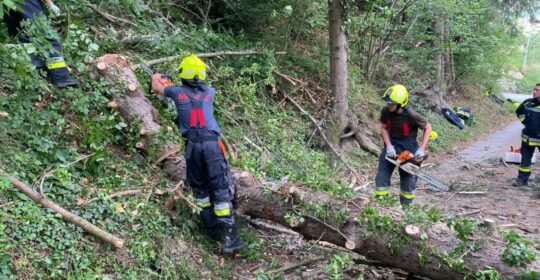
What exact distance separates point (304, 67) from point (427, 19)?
5.23 m

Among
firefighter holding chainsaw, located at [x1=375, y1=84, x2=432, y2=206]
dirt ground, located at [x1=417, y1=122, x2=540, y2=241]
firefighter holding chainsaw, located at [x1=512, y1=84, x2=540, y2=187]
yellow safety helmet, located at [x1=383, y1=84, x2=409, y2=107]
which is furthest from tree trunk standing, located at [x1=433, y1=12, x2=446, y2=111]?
yellow safety helmet, located at [x1=383, y1=84, x2=409, y2=107]

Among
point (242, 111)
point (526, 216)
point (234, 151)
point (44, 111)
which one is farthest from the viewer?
point (242, 111)

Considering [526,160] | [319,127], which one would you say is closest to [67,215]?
[319,127]

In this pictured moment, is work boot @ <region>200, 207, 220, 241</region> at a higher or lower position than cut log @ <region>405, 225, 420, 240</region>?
lower

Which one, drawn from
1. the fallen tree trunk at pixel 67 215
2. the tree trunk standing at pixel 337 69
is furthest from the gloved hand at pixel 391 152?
the fallen tree trunk at pixel 67 215

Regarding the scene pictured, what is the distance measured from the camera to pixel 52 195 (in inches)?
146

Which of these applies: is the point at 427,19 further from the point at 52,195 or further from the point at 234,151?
the point at 52,195

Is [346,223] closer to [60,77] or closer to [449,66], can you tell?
[60,77]

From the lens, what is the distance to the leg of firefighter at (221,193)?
4.30 m

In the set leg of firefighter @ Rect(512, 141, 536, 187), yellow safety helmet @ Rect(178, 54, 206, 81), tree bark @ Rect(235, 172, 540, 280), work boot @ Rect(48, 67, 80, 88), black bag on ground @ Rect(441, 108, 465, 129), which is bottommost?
black bag on ground @ Rect(441, 108, 465, 129)

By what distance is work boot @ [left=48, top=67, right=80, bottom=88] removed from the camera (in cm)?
490

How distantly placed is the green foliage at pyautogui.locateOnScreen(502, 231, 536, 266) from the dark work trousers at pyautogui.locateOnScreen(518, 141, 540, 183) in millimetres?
5315

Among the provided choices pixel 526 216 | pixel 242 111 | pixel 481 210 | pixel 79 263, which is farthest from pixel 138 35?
pixel 526 216

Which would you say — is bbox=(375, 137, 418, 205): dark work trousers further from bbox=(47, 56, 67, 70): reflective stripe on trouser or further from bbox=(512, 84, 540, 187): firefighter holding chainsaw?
bbox=(47, 56, 67, 70): reflective stripe on trouser
